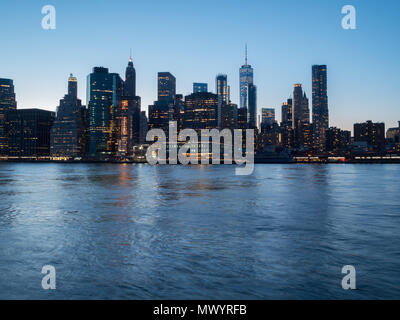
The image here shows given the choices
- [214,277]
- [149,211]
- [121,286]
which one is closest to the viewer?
[121,286]

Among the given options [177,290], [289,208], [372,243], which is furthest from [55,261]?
[289,208]

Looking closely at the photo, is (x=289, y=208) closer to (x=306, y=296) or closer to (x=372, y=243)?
(x=372, y=243)

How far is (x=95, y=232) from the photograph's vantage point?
2377 cm

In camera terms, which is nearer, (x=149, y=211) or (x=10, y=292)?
(x=10, y=292)

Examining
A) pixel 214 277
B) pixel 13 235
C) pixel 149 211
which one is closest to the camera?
pixel 214 277

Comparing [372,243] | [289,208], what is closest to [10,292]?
[372,243]
